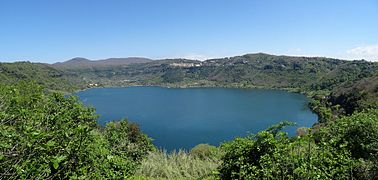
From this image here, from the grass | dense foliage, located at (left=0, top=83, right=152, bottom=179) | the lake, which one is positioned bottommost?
the lake

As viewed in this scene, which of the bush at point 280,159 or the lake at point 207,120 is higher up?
the bush at point 280,159

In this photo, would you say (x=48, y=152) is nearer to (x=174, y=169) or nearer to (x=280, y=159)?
(x=280, y=159)

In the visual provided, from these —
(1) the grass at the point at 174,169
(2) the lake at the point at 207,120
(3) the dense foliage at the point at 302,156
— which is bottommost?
(2) the lake at the point at 207,120

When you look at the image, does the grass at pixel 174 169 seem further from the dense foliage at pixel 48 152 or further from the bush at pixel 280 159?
the dense foliage at pixel 48 152

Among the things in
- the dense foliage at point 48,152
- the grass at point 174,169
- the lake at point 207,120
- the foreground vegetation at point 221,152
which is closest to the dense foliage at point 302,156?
the foreground vegetation at point 221,152

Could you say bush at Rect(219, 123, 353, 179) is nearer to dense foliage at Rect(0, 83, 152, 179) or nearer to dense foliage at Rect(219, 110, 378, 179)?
dense foliage at Rect(219, 110, 378, 179)

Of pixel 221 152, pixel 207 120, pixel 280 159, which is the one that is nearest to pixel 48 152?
pixel 280 159

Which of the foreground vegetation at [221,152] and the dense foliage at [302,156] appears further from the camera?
the dense foliage at [302,156]

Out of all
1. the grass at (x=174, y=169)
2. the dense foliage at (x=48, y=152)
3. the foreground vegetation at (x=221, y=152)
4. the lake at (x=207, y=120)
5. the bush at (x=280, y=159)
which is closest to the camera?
the dense foliage at (x=48, y=152)

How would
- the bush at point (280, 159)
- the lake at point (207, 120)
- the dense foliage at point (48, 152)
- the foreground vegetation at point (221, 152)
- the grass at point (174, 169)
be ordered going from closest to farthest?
the dense foliage at point (48, 152) < the foreground vegetation at point (221, 152) < the bush at point (280, 159) < the grass at point (174, 169) < the lake at point (207, 120)

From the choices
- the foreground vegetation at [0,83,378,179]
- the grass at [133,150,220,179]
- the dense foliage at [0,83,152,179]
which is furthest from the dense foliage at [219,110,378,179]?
the grass at [133,150,220,179]

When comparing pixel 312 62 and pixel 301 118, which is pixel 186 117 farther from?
pixel 312 62

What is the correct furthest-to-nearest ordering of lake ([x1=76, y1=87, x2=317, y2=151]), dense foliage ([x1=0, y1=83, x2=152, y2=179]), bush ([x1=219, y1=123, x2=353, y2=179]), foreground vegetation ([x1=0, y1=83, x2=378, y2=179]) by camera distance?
1. lake ([x1=76, y1=87, x2=317, y2=151])
2. bush ([x1=219, y1=123, x2=353, y2=179])
3. foreground vegetation ([x1=0, y1=83, x2=378, y2=179])
4. dense foliage ([x1=0, y1=83, x2=152, y2=179])

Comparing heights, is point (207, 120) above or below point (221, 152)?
below
